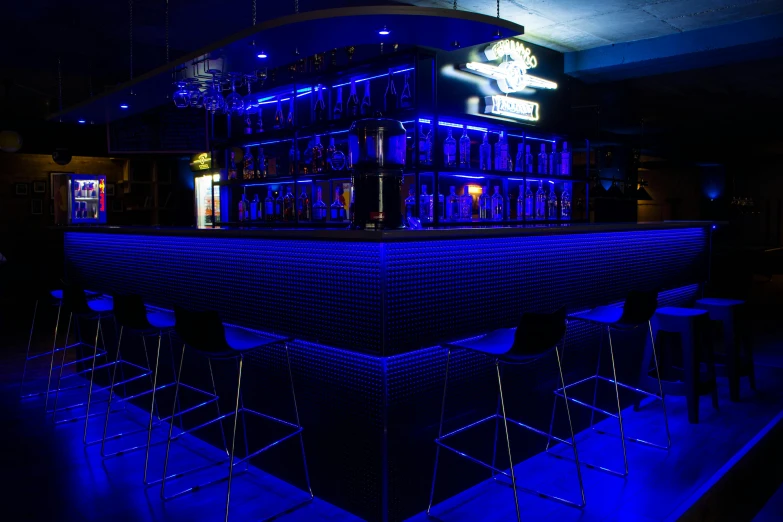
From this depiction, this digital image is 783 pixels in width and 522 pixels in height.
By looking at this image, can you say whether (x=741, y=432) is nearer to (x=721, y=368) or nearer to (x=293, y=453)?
(x=721, y=368)

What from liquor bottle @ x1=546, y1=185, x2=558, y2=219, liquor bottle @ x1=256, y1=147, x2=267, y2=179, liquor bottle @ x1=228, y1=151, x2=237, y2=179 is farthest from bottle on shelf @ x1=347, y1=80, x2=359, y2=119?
liquor bottle @ x1=546, y1=185, x2=558, y2=219

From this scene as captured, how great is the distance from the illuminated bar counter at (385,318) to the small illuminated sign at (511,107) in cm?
208

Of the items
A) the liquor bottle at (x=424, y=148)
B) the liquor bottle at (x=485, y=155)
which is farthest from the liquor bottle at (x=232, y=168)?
the liquor bottle at (x=485, y=155)

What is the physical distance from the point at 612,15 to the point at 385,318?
4.46 meters

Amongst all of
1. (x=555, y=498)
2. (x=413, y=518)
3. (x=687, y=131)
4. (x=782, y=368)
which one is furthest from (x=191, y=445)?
(x=687, y=131)

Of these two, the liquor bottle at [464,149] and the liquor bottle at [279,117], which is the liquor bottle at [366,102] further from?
the liquor bottle at [279,117]

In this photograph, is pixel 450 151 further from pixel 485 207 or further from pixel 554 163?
pixel 554 163

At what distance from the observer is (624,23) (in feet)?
19.5

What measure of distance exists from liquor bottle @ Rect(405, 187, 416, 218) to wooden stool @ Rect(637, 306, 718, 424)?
2.16 m

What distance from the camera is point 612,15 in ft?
18.7

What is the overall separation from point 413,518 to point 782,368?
4346 mm

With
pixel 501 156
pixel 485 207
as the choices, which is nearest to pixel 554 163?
pixel 501 156

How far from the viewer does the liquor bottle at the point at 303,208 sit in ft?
20.3

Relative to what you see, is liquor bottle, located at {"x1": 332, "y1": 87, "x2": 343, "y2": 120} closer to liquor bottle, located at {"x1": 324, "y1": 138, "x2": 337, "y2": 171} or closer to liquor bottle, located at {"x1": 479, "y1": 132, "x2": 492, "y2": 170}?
liquor bottle, located at {"x1": 324, "y1": 138, "x2": 337, "y2": 171}
